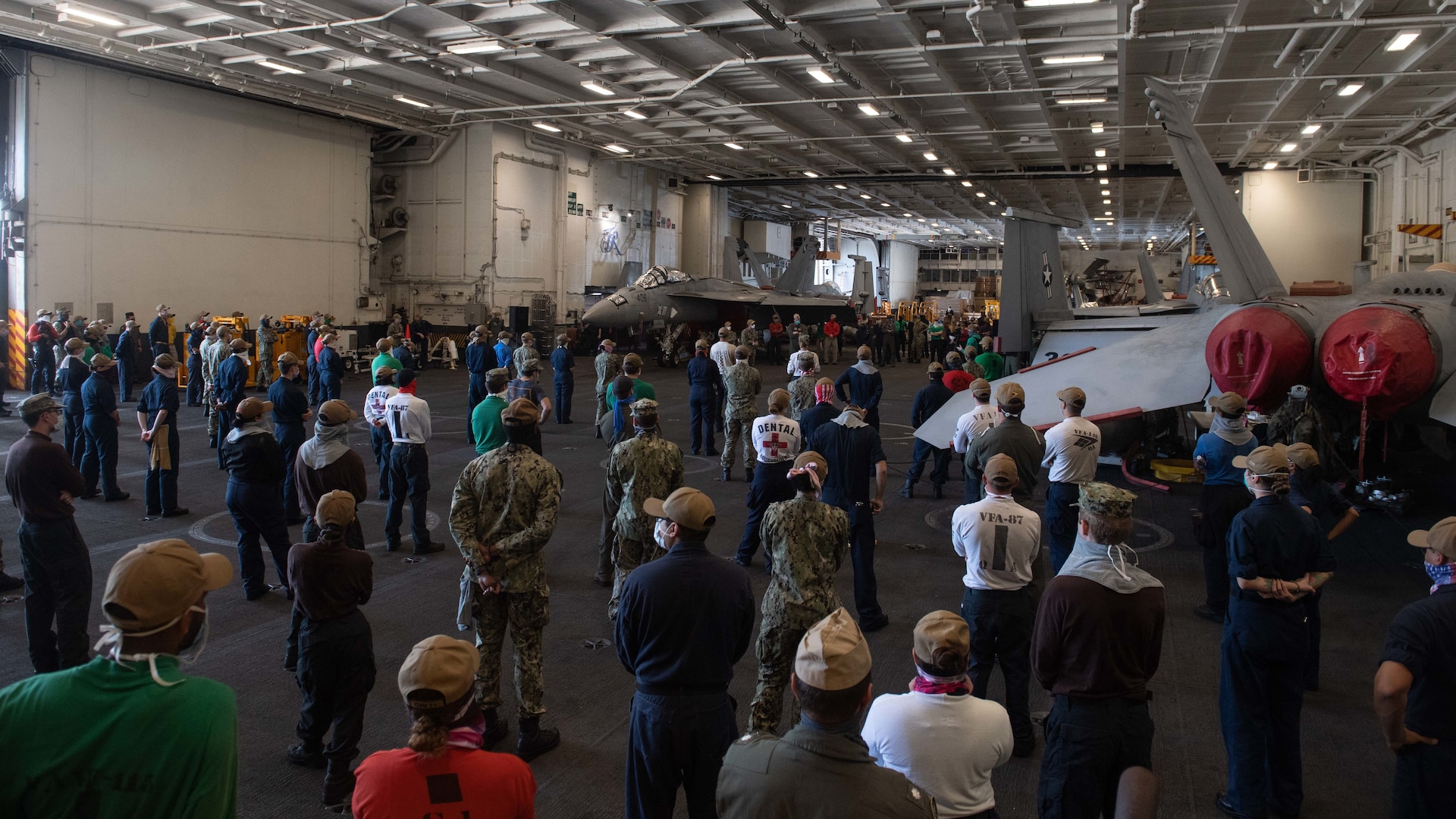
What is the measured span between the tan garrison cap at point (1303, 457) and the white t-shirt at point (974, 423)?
2872 mm

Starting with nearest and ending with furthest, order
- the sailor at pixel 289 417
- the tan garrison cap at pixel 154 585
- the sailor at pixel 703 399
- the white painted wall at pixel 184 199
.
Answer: the tan garrison cap at pixel 154 585 → the sailor at pixel 289 417 → the sailor at pixel 703 399 → the white painted wall at pixel 184 199

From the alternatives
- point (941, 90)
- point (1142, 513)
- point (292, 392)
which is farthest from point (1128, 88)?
point (292, 392)

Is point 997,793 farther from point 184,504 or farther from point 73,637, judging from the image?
point 184,504

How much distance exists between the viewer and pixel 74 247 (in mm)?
19672

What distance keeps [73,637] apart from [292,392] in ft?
11.2

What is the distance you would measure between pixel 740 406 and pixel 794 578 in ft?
22.7

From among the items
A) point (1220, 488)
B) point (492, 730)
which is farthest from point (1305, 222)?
point (492, 730)

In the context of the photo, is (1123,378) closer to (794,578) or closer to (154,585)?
(794,578)

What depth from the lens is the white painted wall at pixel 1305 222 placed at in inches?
1104

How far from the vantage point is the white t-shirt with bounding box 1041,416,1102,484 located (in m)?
6.70

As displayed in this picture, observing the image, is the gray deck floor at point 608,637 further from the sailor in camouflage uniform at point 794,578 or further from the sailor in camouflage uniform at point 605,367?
the sailor in camouflage uniform at point 605,367

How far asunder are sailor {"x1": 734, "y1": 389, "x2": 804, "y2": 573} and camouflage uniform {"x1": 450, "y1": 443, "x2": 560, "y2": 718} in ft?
8.31

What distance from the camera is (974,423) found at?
8180 mm

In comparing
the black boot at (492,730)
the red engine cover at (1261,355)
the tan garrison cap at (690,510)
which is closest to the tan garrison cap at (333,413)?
the black boot at (492,730)
